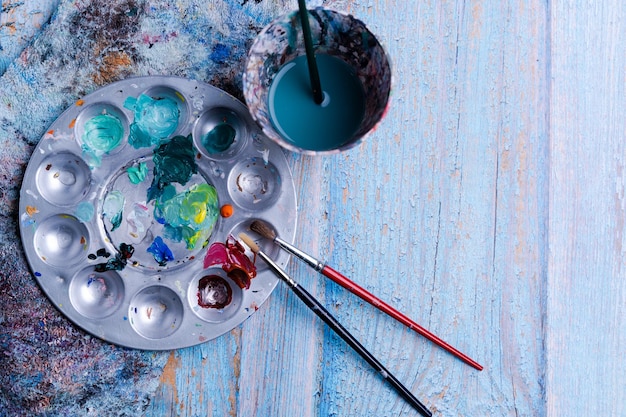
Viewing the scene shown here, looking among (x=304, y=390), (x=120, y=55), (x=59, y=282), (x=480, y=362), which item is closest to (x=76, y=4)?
(x=120, y=55)

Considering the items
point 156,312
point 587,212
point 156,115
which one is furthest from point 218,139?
point 587,212

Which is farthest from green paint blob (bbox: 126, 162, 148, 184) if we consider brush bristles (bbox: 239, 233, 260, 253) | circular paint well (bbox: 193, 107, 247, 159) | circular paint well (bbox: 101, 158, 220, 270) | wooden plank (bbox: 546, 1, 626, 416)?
Answer: wooden plank (bbox: 546, 1, 626, 416)

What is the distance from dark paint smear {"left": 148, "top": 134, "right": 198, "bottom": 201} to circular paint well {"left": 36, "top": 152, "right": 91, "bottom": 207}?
12 cm

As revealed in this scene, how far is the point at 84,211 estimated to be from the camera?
1133 mm

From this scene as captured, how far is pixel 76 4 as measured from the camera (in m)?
1.17

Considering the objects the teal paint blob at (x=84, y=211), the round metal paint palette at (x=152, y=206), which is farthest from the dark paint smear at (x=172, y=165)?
the teal paint blob at (x=84, y=211)

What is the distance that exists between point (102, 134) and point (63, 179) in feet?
0.35

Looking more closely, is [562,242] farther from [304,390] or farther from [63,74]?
[63,74]

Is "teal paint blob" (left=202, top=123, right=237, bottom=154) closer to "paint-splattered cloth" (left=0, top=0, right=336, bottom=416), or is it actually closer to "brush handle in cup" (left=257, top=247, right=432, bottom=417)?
"paint-splattered cloth" (left=0, top=0, right=336, bottom=416)

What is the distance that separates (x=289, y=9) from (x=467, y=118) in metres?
0.39

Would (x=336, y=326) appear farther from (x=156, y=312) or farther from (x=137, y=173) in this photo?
(x=137, y=173)

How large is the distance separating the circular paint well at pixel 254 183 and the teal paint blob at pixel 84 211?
244mm

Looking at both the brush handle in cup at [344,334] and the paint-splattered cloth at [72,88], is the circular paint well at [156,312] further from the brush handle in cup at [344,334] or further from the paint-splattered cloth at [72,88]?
the brush handle in cup at [344,334]

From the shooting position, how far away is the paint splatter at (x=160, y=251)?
1.15 meters
